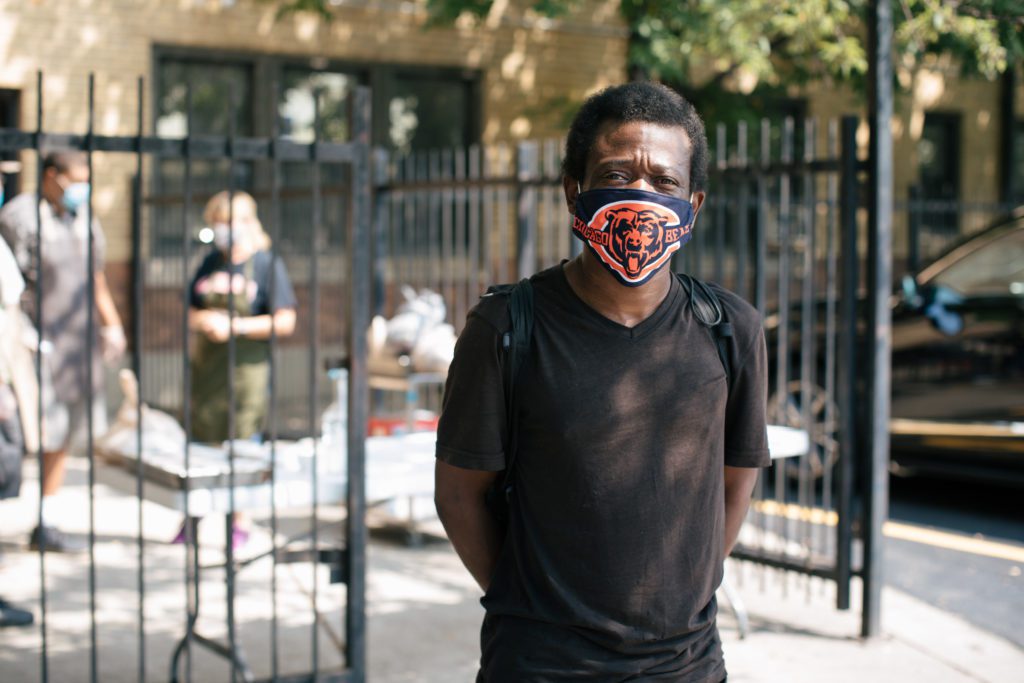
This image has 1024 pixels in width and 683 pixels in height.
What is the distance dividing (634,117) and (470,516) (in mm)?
795

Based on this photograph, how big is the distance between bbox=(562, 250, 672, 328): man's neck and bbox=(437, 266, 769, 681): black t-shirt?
0.07 feet

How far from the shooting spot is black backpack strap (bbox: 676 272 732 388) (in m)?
2.34

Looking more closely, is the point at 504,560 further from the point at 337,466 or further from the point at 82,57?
the point at 82,57

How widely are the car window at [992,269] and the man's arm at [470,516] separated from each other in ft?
20.8

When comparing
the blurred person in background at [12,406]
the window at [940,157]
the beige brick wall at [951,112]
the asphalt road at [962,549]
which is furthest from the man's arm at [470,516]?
the window at [940,157]

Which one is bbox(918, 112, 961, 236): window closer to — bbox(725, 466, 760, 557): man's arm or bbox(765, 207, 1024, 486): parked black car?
bbox(765, 207, 1024, 486): parked black car

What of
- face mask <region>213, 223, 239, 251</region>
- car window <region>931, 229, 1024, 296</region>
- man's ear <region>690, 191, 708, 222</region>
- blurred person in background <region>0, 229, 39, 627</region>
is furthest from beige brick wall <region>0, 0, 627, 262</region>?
man's ear <region>690, 191, 708, 222</region>

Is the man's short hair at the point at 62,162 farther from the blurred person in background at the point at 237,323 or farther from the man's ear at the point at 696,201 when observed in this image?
the man's ear at the point at 696,201

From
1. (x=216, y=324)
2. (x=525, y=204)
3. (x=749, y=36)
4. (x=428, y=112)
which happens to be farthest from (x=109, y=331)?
(x=428, y=112)

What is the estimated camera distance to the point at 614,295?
89.5 inches

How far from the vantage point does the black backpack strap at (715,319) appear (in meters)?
2.34

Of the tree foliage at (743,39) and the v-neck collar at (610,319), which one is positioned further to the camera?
the tree foliage at (743,39)

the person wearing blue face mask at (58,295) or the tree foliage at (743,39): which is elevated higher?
the tree foliage at (743,39)

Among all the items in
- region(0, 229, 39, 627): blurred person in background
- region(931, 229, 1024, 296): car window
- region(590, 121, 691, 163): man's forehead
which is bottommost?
region(0, 229, 39, 627): blurred person in background
